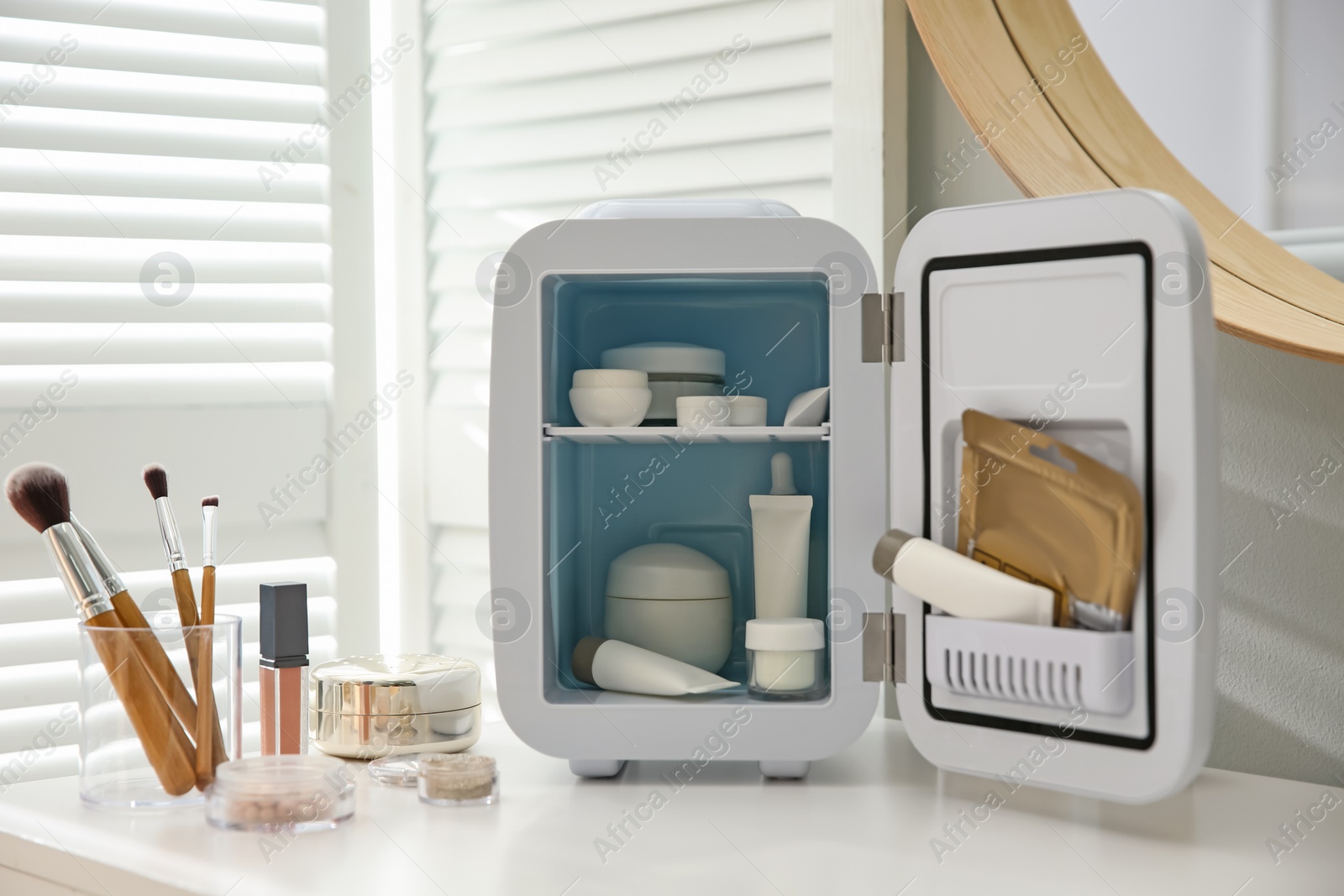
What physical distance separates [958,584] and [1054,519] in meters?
0.06

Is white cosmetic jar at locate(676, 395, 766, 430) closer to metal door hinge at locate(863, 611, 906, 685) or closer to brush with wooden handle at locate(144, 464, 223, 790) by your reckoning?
metal door hinge at locate(863, 611, 906, 685)

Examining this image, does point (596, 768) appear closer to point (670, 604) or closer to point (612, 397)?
point (670, 604)

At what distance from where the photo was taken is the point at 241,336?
1127 mm

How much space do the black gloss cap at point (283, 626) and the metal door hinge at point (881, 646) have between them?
1.15 ft

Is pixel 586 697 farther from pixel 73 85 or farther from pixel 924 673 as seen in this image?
pixel 73 85

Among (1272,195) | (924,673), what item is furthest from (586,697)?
(1272,195)

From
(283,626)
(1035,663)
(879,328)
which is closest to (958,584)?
(1035,663)

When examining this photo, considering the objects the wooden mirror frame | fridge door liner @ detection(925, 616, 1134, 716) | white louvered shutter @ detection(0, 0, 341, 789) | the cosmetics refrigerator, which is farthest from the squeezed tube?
white louvered shutter @ detection(0, 0, 341, 789)

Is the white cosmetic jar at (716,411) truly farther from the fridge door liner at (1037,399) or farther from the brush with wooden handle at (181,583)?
the brush with wooden handle at (181,583)

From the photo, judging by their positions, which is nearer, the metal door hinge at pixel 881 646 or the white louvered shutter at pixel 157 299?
the metal door hinge at pixel 881 646

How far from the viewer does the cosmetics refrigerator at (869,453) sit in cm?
58

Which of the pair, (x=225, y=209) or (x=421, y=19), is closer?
(x=225, y=209)

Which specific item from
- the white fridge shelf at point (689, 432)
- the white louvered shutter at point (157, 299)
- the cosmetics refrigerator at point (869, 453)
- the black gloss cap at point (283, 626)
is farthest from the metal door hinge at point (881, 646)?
the white louvered shutter at point (157, 299)

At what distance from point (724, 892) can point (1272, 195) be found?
0.59 m
